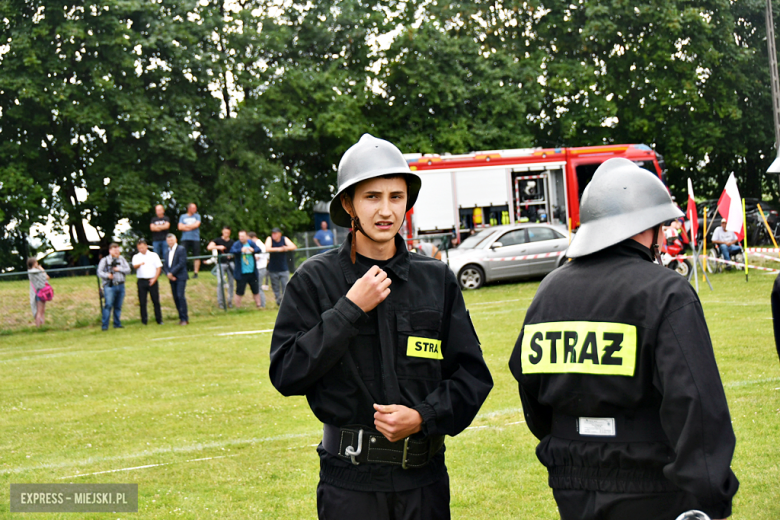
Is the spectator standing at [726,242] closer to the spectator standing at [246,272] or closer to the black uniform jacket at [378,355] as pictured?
the spectator standing at [246,272]

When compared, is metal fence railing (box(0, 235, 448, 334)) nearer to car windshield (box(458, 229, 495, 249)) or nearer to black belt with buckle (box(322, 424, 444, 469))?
car windshield (box(458, 229, 495, 249))

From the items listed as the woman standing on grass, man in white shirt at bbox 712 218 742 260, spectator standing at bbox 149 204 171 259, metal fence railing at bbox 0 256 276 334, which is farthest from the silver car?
the woman standing on grass

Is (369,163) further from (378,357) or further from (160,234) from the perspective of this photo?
(160,234)

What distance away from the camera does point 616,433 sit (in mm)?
2537

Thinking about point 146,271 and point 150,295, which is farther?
point 150,295

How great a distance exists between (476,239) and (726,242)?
6169 mm

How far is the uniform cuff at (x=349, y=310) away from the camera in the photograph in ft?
9.01

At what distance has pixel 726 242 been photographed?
68.6 feet

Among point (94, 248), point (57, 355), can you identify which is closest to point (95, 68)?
point (94, 248)

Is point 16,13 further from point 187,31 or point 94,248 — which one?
point 94,248

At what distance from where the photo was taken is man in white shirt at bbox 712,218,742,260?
20.9 meters

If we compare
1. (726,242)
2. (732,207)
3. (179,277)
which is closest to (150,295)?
(179,277)

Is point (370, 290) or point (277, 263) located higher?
point (370, 290)

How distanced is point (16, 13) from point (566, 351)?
29.9 m
